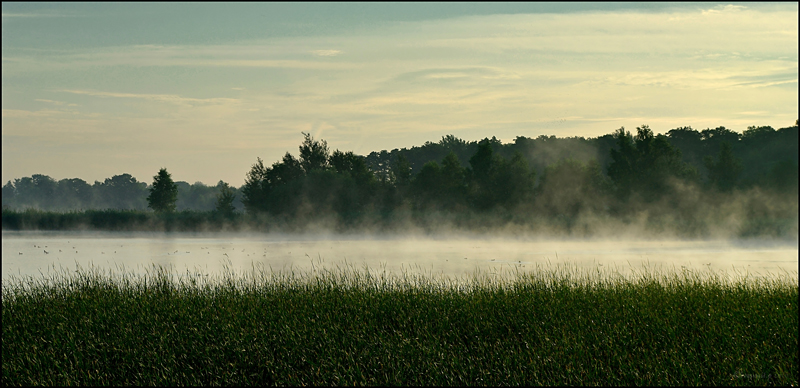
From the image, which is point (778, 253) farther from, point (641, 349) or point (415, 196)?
point (415, 196)

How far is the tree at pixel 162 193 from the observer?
48.1 metres

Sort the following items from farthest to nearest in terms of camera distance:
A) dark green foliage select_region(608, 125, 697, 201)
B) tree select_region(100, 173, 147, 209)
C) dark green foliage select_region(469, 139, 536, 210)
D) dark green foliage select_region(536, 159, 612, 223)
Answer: tree select_region(100, 173, 147, 209) → dark green foliage select_region(469, 139, 536, 210) → dark green foliage select_region(536, 159, 612, 223) → dark green foliage select_region(608, 125, 697, 201)

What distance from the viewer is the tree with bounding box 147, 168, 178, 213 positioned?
4806cm

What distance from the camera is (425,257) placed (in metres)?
23.5

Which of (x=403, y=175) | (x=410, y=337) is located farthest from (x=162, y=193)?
(x=410, y=337)

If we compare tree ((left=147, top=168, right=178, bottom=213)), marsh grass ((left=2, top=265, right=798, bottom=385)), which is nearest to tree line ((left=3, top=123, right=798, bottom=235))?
tree ((left=147, top=168, right=178, bottom=213))

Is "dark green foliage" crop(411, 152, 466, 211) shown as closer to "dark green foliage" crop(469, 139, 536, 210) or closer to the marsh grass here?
"dark green foliage" crop(469, 139, 536, 210)

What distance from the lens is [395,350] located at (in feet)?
26.5

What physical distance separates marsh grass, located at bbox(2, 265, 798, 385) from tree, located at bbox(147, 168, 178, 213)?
3806 centimetres

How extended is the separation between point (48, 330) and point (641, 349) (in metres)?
9.01

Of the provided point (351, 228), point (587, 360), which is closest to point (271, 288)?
point (587, 360)

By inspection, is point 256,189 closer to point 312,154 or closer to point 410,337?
point 312,154

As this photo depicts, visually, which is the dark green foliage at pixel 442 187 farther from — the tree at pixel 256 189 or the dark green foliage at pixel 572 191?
the tree at pixel 256 189

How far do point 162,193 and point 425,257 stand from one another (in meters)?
31.6
